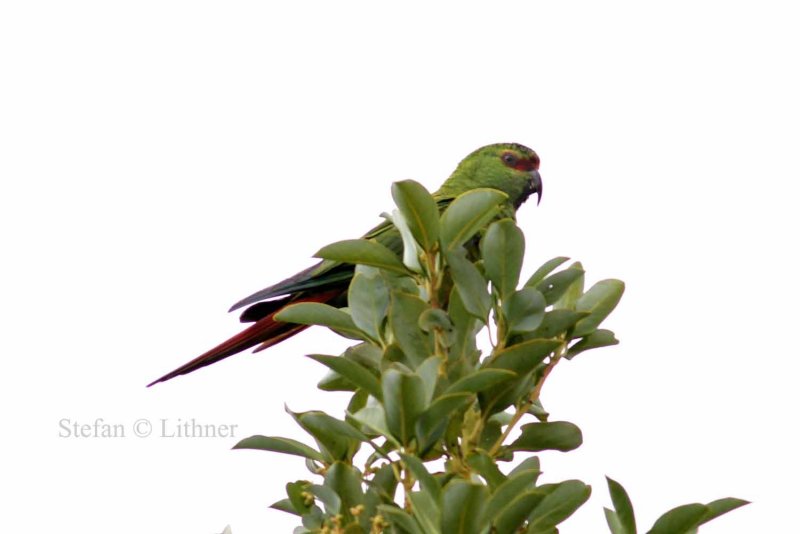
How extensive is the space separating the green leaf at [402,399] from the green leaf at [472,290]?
0.25 metres

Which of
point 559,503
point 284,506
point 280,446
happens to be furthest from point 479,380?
point 284,506

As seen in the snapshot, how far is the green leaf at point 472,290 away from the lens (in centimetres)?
209

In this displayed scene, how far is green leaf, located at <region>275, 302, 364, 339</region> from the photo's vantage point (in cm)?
226

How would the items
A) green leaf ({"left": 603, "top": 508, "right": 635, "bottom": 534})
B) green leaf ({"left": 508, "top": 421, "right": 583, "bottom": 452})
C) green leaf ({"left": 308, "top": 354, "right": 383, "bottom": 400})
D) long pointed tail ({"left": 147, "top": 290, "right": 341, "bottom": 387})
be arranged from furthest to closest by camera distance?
long pointed tail ({"left": 147, "top": 290, "right": 341, "bottom": 387}) < green leaf ({"left": 508, "top": 421, "right": 583, "bottom": 452}) < green leaf ({"left": 603, "top": 508, "right": 635, "bottom": 534}) < green leaf ({"left": 308, "top": 354, "right": 383, "bottom": 400})

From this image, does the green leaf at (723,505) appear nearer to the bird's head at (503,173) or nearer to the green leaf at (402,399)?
the green leaf at (402,399)

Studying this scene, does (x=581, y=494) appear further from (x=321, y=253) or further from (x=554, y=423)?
(x=321, y=253)

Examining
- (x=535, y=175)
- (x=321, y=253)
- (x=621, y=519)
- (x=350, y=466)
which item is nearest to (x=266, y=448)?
(x=350, y=466)

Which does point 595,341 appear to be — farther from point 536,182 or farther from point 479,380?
point 536,182

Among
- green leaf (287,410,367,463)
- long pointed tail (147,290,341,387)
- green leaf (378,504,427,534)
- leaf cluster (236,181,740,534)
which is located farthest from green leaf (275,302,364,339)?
long pointed tail (147,290,341,387)

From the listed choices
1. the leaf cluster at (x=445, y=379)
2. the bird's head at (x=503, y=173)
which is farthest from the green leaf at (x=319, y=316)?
the bird's head at (x=503, y=173)

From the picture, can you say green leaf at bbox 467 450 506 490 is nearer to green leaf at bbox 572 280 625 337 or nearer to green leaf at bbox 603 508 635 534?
green leaf at bbox 603 508 635 534

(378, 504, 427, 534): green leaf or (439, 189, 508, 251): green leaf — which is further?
(439, 189, 508, 251): green leaf

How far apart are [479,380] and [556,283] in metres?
0.37

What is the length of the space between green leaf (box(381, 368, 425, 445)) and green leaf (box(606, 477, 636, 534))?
1.62ft
